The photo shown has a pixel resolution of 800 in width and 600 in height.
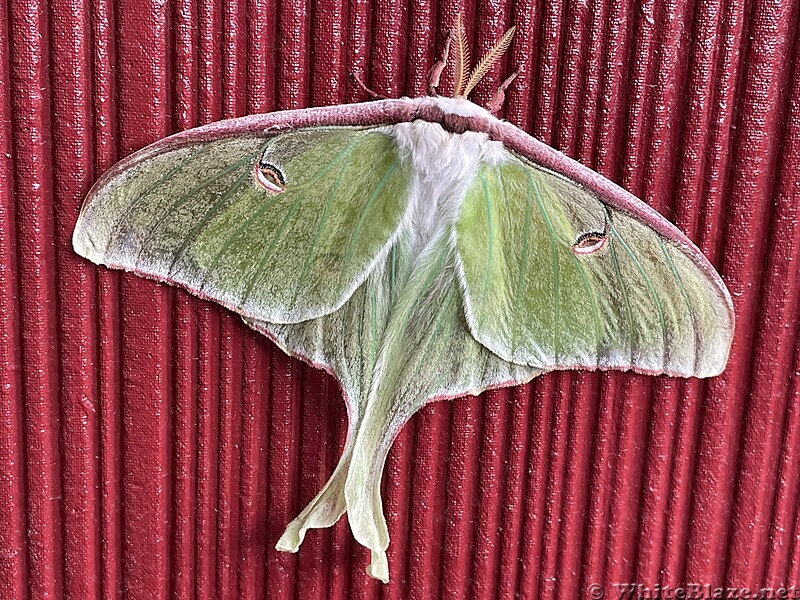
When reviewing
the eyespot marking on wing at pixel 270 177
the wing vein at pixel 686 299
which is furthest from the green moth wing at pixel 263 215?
the wing vein at pixel 686 299

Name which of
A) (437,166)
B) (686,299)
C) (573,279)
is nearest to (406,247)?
(437,166)

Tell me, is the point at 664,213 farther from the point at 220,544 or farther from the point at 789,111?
the point at 220,544

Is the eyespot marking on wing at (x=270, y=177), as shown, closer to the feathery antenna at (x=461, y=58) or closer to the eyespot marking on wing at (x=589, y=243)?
the feathery antenna at (x=461, y=58)

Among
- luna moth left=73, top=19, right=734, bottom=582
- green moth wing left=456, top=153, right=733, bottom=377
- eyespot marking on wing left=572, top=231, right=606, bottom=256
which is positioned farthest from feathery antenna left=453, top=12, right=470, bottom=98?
eyespot marking on wing left=572, top=231, right=606, bottom=256

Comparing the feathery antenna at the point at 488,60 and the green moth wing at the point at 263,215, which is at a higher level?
the feathery antenna at the point at 488,60

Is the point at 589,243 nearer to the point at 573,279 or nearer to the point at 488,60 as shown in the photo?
the point at 573,279

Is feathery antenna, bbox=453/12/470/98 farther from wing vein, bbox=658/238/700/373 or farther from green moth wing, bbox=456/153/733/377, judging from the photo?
wing vein, bbox=658/238/700/373
